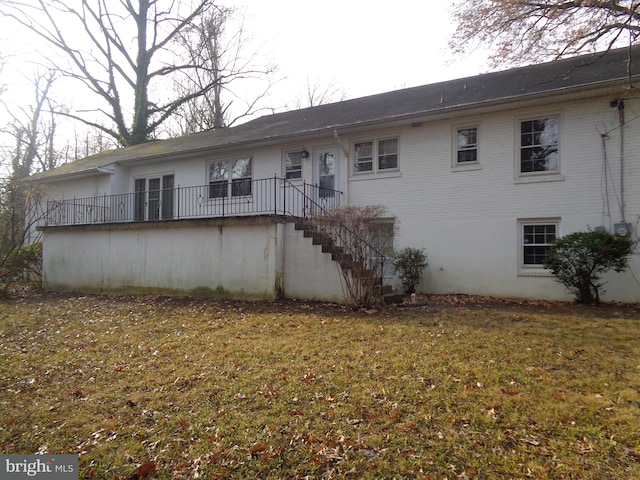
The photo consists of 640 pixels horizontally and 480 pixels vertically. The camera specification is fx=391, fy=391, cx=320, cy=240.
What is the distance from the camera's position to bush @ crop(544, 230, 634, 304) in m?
8.05

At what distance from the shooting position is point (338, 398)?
403cm

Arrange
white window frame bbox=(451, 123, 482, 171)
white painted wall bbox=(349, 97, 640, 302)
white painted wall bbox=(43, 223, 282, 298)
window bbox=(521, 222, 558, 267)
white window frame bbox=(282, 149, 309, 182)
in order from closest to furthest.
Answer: white painted wall bbox=(349, 97, 640, 302), window bbox=(521, 222, 558, 267), white painted wall bbox=(43, 223, 282, 298), white window frame bbox=(451, 123, 482, 171), white window frame bbox=(282, 149, 309, 182)

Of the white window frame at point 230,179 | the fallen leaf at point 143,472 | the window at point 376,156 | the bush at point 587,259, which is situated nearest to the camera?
the fallen leaf at point 143,472

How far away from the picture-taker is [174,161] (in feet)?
51.5

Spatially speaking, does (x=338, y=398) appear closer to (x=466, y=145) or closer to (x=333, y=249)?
(x=333, y=249)

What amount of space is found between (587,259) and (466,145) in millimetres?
4215

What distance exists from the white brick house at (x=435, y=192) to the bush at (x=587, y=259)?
0.64m

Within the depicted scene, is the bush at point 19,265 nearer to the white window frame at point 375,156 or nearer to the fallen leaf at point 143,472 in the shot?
the white window frame at point 375,156

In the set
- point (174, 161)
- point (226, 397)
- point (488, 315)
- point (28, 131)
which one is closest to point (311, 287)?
point (488, 315)

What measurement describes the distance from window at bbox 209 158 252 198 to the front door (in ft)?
8.55

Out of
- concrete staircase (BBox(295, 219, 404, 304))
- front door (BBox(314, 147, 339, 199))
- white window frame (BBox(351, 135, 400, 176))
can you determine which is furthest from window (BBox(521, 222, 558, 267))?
front door (BBox(314, 147, 339, 199))

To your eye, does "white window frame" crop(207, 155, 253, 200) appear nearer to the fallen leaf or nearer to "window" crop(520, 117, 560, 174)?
"window" crop(520, 117, 560, 174)

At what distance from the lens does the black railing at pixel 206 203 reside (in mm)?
12641

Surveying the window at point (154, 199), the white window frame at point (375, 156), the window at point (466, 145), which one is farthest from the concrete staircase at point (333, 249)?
the window at point (154, 199)
